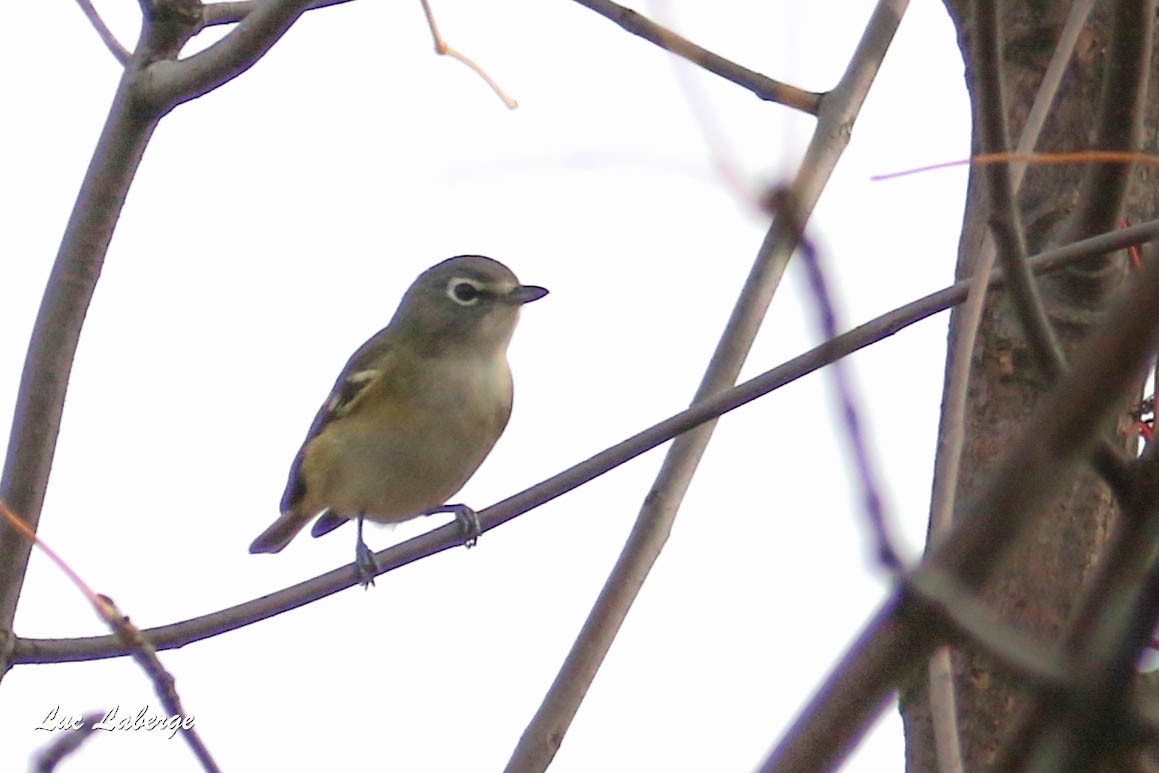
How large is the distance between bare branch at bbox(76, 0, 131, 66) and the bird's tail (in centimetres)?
376

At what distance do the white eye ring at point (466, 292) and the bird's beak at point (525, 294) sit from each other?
15 centimetres

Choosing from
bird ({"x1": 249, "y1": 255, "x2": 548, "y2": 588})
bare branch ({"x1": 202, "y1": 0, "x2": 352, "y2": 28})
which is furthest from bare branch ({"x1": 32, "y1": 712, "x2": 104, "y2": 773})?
bird ({"x1": 249, "y1": 255, "x2": 548, "y2": 588})

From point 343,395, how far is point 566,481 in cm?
357

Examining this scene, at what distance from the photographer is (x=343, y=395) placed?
6.54 meters

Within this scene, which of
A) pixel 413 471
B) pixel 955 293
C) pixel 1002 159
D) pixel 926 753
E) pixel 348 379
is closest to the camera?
pixel 1002 159

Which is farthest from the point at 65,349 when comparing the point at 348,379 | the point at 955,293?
the point at 348,379

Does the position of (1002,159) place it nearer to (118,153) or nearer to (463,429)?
(118,153)

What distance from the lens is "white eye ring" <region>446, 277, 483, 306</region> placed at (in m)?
6.60

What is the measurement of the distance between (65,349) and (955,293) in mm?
1963

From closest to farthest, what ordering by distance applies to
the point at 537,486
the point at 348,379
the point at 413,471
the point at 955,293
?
the point at 955,293, the point at 537,486, the point at 413,471, the point at 348,379

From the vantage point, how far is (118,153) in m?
3.36

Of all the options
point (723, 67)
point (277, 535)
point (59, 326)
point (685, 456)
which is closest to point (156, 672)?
point (59, 326)

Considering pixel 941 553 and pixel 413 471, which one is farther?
pixel 413 471

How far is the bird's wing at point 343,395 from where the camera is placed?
21.2 feet
